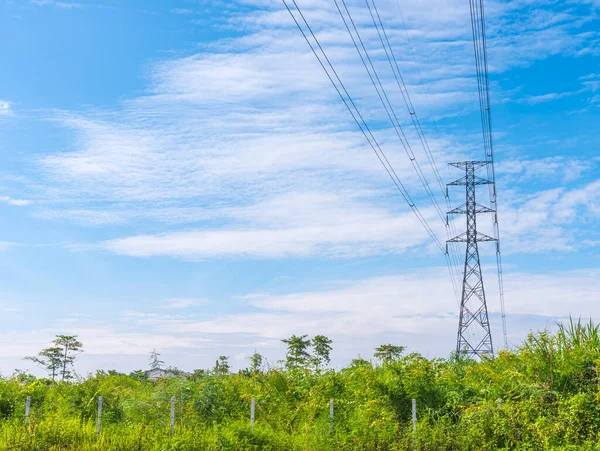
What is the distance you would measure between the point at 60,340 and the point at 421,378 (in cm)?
3678

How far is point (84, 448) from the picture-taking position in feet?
42.5

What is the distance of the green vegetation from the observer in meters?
12.7

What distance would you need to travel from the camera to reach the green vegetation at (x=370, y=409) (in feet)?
41.6

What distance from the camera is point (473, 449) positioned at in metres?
12.6

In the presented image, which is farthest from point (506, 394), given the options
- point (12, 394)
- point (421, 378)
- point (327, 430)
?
point (12, 394)

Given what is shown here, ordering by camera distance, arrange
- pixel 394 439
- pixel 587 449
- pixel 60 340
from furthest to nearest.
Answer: pixel 60 340 < pixel 394 439 < pixel 587 449

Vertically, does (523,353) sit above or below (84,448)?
above

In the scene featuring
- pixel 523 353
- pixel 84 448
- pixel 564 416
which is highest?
pixel 523 353

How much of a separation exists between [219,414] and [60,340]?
32955 millimetres

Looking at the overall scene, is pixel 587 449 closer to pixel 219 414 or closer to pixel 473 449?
pixel 473 449

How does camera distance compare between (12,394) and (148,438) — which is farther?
(12,394)

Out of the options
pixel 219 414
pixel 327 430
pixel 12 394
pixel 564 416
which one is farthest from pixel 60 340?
pixel 564 416

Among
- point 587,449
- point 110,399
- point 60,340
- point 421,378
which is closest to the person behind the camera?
point 587,449

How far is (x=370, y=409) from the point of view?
46.8ft
